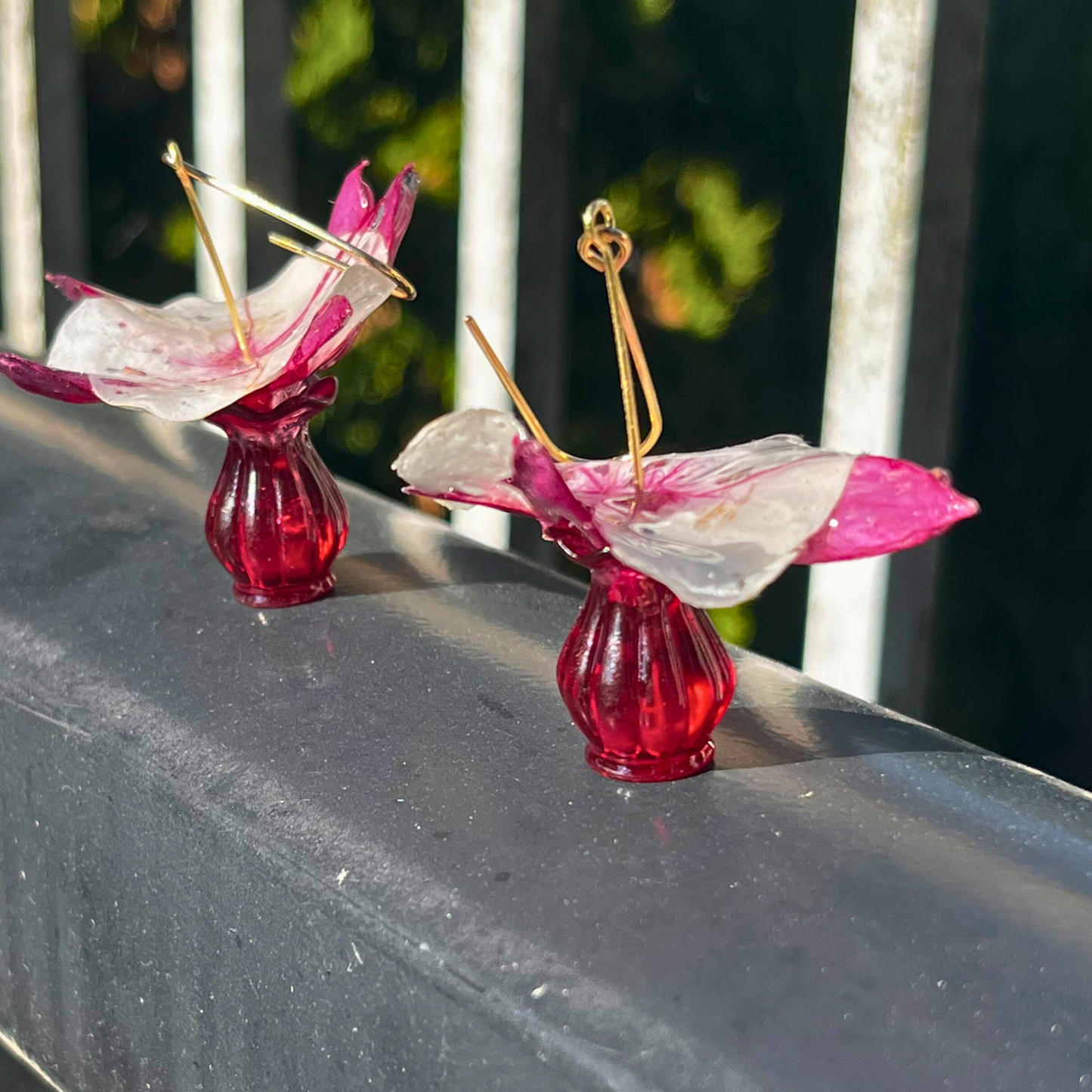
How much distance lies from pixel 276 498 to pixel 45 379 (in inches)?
4.2

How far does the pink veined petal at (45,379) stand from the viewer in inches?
22.7

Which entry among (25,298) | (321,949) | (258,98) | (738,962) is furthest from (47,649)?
(25,298)

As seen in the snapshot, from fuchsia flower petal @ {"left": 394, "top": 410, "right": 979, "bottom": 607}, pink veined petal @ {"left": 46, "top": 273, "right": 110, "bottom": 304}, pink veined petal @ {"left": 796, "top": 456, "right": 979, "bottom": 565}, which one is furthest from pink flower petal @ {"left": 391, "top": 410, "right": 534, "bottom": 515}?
pink veined petal @ {"left": 46, "top": 273, "right": 110, "bottom": 304}

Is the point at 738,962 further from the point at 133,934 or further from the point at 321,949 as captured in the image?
the point at 133,934

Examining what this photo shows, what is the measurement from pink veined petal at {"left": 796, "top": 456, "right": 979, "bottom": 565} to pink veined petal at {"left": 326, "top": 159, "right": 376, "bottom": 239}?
0.28 meters

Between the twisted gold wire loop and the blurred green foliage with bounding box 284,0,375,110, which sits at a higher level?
the blurred green foliage with bounding box 284,0,375,110

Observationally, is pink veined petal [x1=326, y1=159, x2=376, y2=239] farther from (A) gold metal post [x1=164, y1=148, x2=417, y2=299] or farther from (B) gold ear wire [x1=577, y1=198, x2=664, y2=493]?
(B) gold ear wire [x1=577, y1=198, x2=664, y2=493]

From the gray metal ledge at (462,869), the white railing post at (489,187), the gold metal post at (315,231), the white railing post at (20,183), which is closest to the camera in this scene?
the gray metal ledge at (462,869)

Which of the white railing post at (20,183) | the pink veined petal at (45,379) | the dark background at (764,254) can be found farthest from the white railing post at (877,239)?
the white railing post at (20,183)

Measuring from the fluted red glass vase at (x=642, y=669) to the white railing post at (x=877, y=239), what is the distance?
53cm

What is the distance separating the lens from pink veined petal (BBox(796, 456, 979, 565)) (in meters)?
0.42

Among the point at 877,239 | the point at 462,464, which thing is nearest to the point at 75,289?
the point at 462,464

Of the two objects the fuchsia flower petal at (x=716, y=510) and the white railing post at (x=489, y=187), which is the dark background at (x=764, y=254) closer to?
the white railing post at (x=489, y=187)

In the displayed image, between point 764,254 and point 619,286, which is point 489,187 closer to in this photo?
point 764,254
